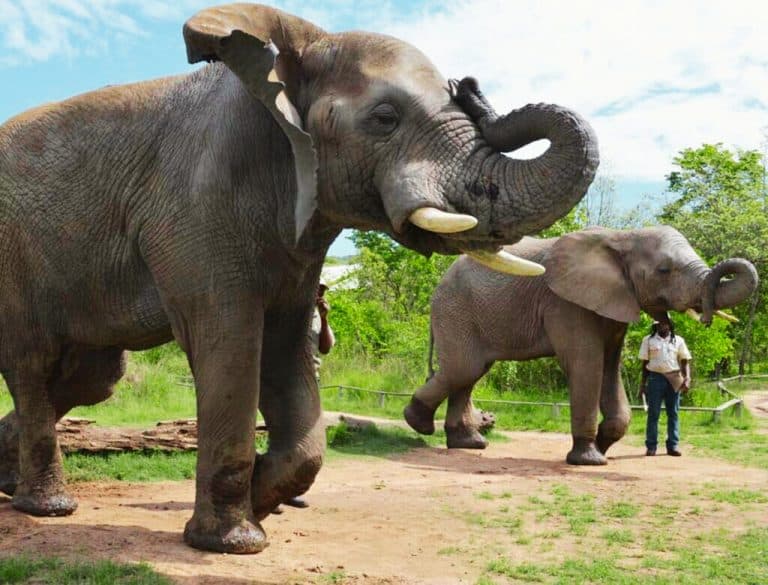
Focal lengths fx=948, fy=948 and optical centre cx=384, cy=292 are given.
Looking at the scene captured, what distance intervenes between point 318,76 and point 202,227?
1021 millimetres

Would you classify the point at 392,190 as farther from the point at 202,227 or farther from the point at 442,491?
the point at 442,491

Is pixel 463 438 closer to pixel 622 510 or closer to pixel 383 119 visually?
pixel 622 510

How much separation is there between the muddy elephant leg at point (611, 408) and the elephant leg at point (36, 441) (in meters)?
6.74

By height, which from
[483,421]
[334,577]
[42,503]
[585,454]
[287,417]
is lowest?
[334,577]

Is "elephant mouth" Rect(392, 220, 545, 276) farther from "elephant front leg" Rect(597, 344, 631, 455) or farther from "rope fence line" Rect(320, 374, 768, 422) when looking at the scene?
"rope fence line" Rect(320, 374, 768, 422)

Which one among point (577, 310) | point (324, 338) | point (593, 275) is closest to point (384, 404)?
point (577, 310)

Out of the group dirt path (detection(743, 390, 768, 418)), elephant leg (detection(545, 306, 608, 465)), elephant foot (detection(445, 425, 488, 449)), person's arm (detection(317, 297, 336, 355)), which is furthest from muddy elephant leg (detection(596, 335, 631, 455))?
dirt path (detection(743, 390, 768, 418))

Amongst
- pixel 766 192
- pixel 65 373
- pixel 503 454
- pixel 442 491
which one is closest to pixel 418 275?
pixel 766 192

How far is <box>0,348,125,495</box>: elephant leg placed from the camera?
22.3 feet

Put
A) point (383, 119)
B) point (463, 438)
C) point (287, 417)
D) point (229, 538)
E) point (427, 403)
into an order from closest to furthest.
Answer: point (383, 119) → point (229, 538) → point (287, 417) → point (463, 438) → point (427, 403)

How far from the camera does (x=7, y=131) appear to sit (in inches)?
245

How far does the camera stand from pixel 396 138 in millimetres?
4684

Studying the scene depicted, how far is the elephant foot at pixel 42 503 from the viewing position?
6168mm

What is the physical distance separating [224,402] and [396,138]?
169 centimetres
